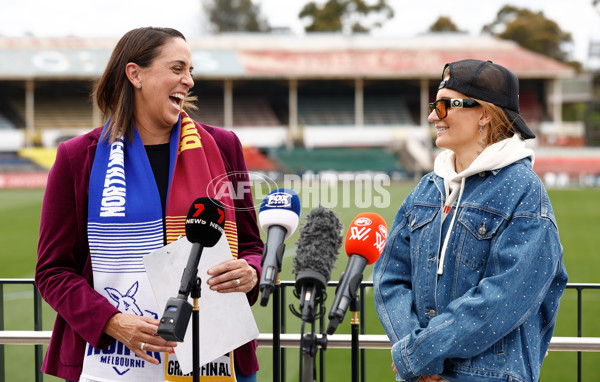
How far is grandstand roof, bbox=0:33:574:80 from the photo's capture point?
38531 millimetres

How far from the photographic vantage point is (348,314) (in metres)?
6.11

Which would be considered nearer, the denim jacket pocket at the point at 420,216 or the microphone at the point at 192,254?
the microphone at the point at 192,254

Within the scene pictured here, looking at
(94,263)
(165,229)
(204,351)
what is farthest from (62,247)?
(204,351)

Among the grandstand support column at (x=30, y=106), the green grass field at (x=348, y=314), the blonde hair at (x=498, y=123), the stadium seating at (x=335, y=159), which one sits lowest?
the green grass field at (x=348, y=314)

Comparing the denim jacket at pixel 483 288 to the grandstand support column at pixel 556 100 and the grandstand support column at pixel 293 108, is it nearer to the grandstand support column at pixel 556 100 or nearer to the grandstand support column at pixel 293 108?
the grandstand support column at pixel 293 108

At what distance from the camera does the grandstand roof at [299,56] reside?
3853cm

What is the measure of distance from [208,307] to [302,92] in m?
40.3

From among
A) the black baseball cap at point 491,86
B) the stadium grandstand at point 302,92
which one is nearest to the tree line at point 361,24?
the stadium grandstand at point 302,92

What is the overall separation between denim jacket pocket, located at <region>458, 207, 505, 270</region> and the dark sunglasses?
30 cm

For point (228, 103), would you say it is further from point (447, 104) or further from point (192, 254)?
point (192, 254)

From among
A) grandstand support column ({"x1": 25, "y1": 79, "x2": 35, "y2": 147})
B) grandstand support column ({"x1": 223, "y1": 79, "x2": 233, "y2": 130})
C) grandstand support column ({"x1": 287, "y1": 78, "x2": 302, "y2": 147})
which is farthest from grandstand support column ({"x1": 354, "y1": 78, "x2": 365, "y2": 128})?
grandstand support column ({"x1": 25, "y1": 79, "x2": 35, "y2": 147})

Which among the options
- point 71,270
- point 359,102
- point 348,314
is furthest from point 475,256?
point 359,102

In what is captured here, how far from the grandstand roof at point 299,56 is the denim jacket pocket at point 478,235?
122 ft

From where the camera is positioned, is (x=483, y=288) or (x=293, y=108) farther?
(x=293, y=108)
